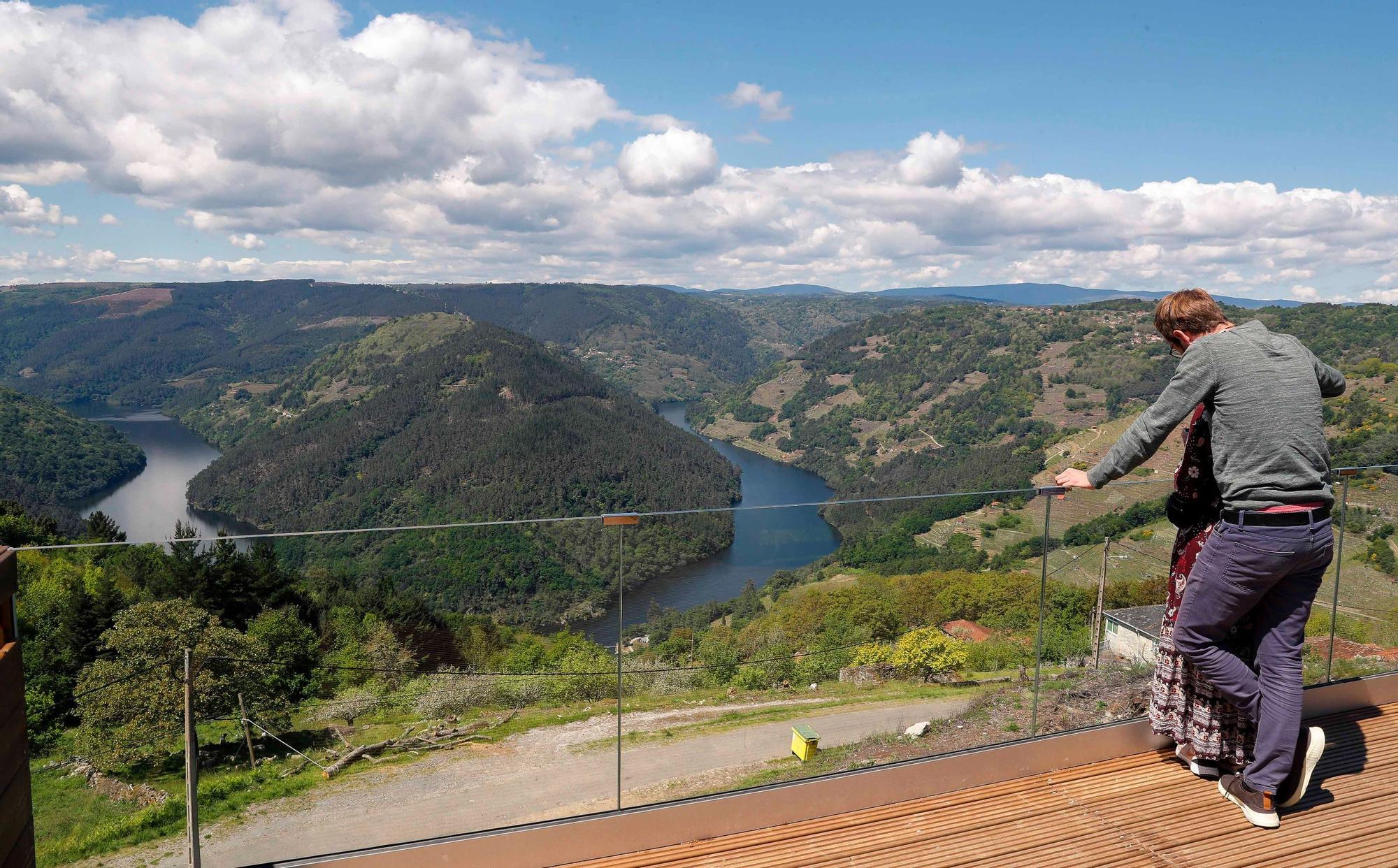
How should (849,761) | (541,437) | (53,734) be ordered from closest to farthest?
(53,734)
(849,761)
(541,437)

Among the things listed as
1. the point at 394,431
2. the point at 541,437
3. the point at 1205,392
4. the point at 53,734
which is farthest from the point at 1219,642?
the point at 394,431

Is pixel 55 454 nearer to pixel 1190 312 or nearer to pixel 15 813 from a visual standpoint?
pixel 15 813

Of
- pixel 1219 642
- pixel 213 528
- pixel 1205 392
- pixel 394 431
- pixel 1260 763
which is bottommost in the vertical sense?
pixel 213 528

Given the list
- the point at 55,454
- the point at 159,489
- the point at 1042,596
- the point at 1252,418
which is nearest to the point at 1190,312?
the point at 1252,418

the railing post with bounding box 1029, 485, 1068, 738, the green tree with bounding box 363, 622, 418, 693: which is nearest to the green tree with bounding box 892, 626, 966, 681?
the railing post with bounding box 1029, 485, 1068, 738

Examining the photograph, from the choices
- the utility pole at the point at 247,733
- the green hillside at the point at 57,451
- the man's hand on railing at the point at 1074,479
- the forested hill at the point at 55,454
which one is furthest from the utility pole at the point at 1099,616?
the green hillside at the point at 57,451

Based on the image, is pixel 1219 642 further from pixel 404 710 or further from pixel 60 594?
pixel 60 594

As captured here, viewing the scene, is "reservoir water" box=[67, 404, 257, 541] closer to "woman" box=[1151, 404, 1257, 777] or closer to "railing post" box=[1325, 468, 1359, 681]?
"woman" box=[1151, 404, 1257, 777]
